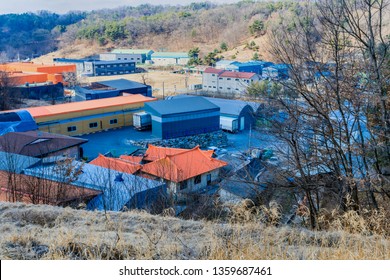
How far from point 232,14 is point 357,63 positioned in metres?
23.0

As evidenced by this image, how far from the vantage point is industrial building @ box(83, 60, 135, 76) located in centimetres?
1588

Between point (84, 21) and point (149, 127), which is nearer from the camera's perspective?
point (149, 127)

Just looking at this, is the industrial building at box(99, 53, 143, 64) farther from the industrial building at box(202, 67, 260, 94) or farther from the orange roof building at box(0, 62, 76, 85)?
the industrial building at box(202, 67, 260, 94)

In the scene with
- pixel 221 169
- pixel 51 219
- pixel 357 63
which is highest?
pixel 357 63

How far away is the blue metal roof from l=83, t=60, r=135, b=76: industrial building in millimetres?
9157

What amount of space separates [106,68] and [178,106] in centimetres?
948

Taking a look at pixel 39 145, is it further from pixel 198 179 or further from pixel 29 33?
pixel 29 33

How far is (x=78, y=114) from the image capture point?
24.9 ft

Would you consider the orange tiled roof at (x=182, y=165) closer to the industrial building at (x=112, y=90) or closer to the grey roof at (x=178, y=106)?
the grey roof at (x=178, y=106)

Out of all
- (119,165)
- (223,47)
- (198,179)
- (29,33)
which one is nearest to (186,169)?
(198,179)

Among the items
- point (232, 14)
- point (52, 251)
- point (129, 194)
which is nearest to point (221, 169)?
point (129, 194)

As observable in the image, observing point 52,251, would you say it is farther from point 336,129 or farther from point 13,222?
point 336,129

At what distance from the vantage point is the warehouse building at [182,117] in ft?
23.5

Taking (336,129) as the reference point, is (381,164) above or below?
below
